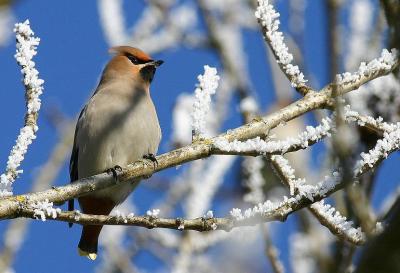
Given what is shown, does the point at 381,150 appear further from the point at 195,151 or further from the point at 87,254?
the point at 87,254

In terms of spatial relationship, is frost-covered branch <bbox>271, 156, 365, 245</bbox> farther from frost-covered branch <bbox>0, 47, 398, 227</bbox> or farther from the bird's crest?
the bird's crest

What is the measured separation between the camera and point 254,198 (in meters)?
3.48

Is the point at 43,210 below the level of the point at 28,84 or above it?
below

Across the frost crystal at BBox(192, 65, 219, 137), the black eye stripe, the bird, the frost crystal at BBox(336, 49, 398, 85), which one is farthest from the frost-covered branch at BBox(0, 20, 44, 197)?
the black eye stripe

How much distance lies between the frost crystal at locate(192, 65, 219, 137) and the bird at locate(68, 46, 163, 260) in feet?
4.59

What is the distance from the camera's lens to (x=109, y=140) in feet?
16.1

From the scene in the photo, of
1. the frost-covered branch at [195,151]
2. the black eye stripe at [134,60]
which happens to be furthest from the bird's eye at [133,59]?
the frost-covered branch at [195,151]

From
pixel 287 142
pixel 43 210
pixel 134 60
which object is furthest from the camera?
pixel 134 60

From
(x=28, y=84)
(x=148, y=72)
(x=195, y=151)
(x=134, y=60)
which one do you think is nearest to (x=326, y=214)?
(x=195, y=151)

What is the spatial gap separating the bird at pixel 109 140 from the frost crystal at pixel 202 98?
140cm

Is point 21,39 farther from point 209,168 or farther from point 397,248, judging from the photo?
point 209,168

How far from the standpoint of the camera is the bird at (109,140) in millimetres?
4855

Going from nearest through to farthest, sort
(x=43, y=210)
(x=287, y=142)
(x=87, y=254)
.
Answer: (x=43, y=210)
(x=287, y=142)
(x=87, y=254)

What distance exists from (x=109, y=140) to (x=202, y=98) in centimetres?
167
